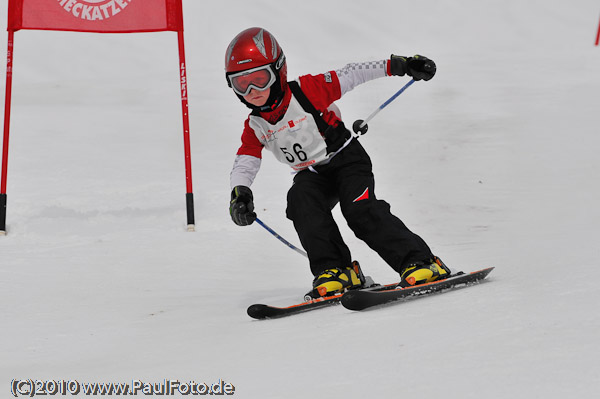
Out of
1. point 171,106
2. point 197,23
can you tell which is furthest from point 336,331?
point 197,23

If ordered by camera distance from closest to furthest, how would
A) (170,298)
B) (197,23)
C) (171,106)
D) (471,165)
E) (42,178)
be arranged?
(170,298) < (42,178) < (471,165) < (171,106) < (197,23)

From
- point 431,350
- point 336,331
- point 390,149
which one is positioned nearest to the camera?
point 431,350

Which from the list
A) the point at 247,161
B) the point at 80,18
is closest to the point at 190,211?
the point at 80,18

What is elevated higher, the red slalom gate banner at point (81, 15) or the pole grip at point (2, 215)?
the red slalom gate banner at point (81, 15)

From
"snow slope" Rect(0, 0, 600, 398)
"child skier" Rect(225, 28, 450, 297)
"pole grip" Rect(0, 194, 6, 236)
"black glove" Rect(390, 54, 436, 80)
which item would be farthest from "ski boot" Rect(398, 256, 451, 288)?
"pole grip" Rect(0, 194, 6, 236)

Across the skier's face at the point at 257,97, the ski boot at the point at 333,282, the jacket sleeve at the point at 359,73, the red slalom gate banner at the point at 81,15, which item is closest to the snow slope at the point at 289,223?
the ski boot at the point at 333,282

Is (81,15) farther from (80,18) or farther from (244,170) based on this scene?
(244,170)

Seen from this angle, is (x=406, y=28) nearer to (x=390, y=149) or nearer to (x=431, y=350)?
(x=390, y=149)

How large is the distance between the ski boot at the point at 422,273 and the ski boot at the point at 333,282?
1.08ft

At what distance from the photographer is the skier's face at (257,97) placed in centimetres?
374

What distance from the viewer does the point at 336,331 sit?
106 inches

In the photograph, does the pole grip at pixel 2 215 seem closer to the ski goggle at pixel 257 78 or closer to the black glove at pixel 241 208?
the black glove at pixel 241 208

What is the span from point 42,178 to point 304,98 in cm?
380

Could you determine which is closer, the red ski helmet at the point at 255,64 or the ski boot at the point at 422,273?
the ski boot at the point at 422,273
